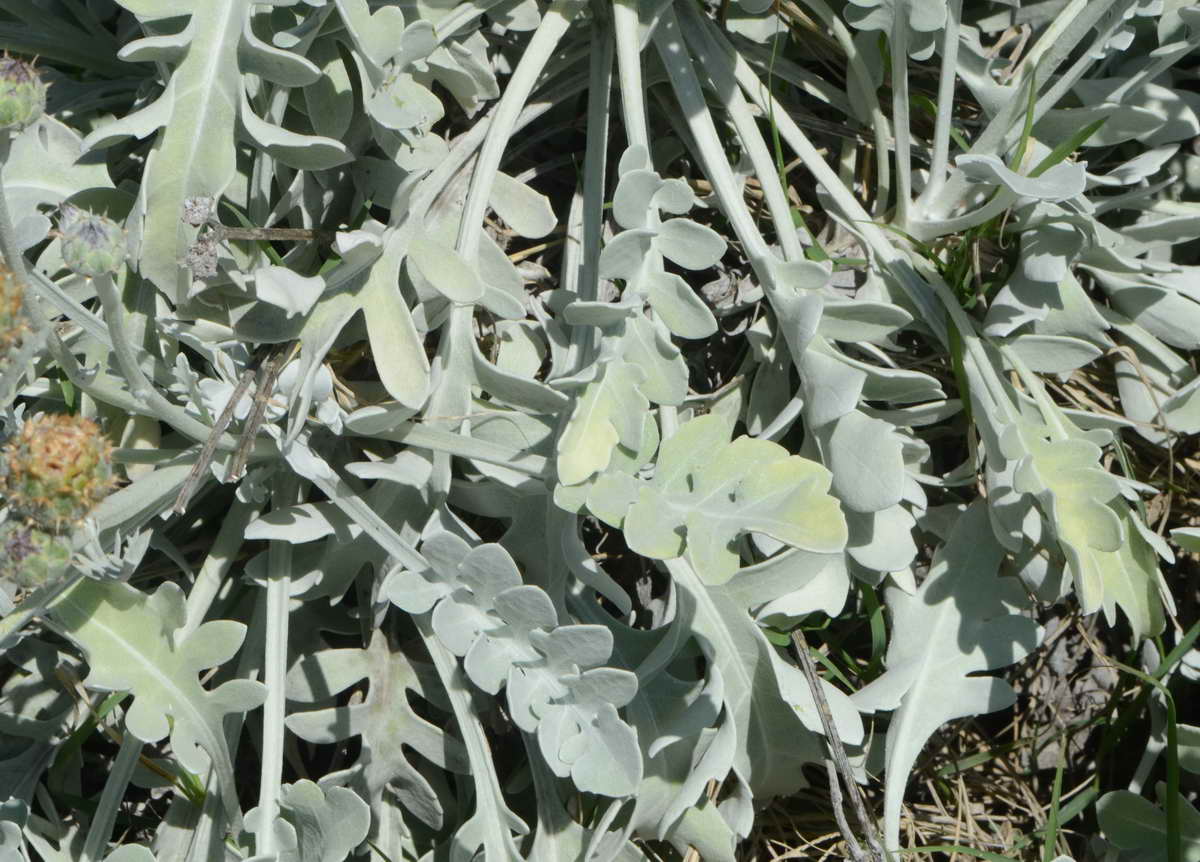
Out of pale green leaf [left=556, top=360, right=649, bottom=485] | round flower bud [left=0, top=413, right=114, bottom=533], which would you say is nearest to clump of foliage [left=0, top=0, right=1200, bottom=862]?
pale green leaf [left=556, top=360, right=649, bottom=485]

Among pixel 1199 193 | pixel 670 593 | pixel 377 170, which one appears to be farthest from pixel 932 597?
pixel 377 170

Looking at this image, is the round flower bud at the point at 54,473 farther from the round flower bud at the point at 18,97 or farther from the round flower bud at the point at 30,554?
the round flower bud at the point at 18,97

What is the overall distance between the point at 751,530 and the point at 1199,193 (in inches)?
49.7

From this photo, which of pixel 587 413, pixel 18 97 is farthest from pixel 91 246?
pixel 587 413

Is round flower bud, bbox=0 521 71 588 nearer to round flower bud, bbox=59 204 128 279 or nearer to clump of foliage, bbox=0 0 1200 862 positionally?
clump of foliage, bbox=0 0 1200 862

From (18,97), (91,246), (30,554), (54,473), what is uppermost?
(18,97)

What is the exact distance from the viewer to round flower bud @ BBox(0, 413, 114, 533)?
3.94 ft

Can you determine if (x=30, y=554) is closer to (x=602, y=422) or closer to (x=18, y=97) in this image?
(x=18, y=97)

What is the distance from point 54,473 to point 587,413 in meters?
0.70

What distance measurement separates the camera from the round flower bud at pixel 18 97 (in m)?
1.22

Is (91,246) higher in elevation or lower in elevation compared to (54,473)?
higher

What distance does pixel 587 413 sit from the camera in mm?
1590

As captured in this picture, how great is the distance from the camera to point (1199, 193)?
2111 mm

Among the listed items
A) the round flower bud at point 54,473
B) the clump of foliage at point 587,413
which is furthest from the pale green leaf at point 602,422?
the round flower bud at point 54,473
